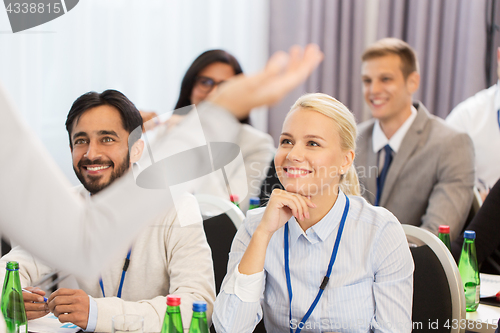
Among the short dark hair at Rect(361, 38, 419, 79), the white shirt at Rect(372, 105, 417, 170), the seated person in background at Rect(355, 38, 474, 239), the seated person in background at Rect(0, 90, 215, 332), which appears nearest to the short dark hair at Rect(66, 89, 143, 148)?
the seated person in background at Rect(0, 90, 215, 332)

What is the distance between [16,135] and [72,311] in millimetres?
697

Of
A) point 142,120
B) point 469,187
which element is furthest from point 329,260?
point 469,187

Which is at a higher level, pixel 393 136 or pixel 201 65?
pixel 201 65

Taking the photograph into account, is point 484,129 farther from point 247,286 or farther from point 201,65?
point 247,286

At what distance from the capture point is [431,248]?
4.00 ft

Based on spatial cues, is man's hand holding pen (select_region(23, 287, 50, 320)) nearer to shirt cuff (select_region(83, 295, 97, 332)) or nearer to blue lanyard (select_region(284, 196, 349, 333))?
shirt cuff (select_region(83, 295, 97, 332))

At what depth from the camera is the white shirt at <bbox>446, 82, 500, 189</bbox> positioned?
247 cm

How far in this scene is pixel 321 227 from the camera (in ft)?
3.84

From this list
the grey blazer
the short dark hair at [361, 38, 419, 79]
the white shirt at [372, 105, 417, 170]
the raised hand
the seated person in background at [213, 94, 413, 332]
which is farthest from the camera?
the short dark hair at [361, 38, 419, 79]

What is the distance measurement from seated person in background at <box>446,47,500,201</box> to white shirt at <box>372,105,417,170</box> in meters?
0.46

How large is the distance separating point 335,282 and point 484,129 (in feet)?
5.95

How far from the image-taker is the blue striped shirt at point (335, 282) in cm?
109

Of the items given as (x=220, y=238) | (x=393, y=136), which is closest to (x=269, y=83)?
(x=220, y=238)

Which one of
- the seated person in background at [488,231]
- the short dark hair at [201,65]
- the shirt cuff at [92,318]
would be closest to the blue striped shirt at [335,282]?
the shirt cuff at [92,318]
